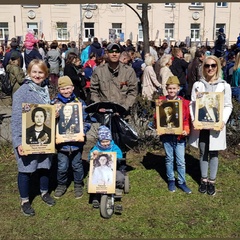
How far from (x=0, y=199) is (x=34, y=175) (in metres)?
0.91

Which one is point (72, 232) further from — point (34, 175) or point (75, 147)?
point (34, 175)

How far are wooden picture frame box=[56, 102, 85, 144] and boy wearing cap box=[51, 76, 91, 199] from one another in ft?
0.35

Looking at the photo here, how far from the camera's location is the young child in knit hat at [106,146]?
4.56 metres

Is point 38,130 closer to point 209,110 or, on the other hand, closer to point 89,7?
point 209,110

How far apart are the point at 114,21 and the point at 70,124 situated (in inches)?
1371

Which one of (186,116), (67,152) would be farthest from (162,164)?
(67,152)

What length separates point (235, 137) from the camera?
652 cm

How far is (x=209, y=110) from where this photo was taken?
4637 millimetres

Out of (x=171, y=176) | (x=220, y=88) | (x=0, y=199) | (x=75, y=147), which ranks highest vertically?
(x=220, y=88)

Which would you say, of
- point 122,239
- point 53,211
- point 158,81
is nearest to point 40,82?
point 53,211

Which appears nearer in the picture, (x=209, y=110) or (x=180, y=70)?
(x=209, y=110)

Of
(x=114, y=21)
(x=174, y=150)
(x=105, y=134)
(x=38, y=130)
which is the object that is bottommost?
(x=174, y=150)

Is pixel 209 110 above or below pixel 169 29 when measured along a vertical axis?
below

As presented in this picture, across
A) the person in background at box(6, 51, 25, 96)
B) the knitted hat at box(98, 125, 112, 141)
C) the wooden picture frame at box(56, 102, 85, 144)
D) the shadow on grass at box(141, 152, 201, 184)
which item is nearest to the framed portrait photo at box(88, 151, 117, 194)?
the knitted hat at box(98, 125, 112, 141)
